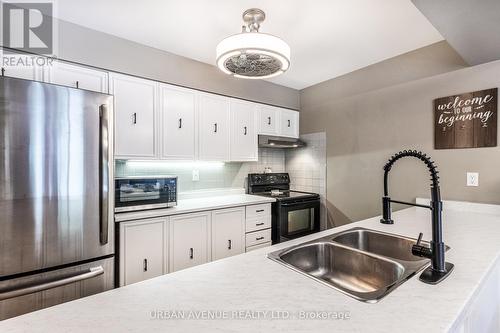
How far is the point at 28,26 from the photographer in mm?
1812

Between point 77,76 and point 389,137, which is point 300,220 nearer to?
point 389,137

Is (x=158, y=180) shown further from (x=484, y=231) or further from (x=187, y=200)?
(x=484, y=231)

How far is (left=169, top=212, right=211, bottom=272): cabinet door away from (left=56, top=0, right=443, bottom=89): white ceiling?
157 centimetres

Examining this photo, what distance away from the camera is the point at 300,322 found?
63cm

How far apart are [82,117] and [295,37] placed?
174 centimetres

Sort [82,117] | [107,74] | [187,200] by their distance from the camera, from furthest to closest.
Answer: [187,200]
[107,74]
[82,117]

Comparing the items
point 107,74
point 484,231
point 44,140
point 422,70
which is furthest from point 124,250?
point 422,70

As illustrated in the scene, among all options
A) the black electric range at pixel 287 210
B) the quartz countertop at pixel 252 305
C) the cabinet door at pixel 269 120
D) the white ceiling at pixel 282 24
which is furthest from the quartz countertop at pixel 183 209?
the white ceiling at pixel 282 24

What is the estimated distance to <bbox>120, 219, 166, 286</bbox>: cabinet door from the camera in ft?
6.19

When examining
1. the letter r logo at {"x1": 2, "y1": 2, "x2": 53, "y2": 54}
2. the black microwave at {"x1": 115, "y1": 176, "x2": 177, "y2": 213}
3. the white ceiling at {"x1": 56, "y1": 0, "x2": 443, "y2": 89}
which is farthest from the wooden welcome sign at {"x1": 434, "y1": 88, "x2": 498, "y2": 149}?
the letter r logo at {"x1": 2, "y1": 2, "x2": 53, "y2": 54}

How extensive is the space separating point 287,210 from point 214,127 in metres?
1.24

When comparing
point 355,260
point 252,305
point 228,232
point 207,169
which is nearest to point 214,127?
point 207,169

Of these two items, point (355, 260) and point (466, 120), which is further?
point (466, 120)

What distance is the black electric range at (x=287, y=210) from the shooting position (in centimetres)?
280
